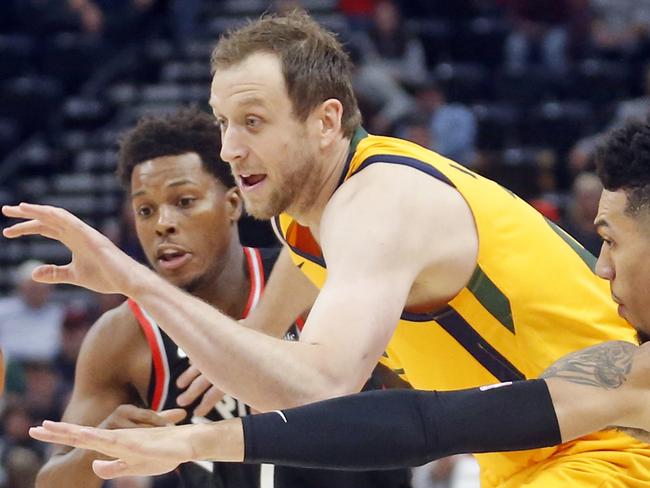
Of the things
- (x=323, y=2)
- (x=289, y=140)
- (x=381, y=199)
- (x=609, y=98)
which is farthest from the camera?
(x=323, y=2)

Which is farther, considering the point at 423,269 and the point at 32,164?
the point at 32,164

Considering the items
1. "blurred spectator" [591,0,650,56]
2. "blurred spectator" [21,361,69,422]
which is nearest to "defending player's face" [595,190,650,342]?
"blurred spectator" [21,361,69,422]

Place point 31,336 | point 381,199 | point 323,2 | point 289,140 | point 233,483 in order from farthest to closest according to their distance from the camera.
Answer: point 323,2 < point 31,336 < point 233,483 < point 289,140 < point 381,199

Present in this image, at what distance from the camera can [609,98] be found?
12094 mm

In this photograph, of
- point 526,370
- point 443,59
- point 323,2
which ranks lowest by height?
point 526,370

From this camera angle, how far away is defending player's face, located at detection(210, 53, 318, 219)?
340 cm

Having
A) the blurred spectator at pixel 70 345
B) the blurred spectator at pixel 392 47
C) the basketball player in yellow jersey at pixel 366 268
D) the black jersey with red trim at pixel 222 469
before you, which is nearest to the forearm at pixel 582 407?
the basketball player in yellow jersey at pixel 366 268

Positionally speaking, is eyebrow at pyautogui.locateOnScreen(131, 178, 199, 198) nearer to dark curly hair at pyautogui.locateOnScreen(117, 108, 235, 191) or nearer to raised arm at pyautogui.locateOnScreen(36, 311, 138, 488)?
dark curly hair at pyautogui.locateOnScreen(117, 108, 235, 191)

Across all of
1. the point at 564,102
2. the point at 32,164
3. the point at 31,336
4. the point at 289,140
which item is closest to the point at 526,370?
the point at 289,140

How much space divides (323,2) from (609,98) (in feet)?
11.2

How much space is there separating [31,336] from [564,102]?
5405mm

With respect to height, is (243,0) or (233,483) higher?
(243,0)

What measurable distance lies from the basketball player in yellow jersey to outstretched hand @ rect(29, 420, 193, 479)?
0.41m

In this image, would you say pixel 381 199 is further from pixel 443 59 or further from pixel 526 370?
pixel 443 59
